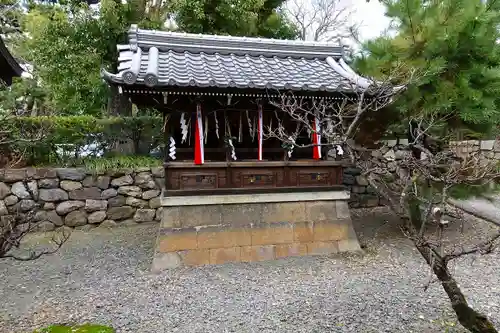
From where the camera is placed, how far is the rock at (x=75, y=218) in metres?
7.79

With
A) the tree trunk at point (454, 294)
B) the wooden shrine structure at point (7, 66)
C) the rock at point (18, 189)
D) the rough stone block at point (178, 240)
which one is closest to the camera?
the tree trunk at point (454, 294)

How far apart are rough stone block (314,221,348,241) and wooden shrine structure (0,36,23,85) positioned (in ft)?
21.7

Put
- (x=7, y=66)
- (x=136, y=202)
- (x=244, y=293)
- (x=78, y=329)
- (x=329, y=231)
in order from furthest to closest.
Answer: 1. (x=136, y=202)
2. (x=7, y=66)
3. (x=329, y=231)
4. (x=244, y=293)
5. (x=78, y=329)

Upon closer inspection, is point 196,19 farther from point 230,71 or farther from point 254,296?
point 254,296

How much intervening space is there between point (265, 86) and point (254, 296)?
9.86 feet

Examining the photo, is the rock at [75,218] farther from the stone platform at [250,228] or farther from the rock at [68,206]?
the stone platform at [250,228]

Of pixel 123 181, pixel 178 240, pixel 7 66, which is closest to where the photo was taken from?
pixel 178 240

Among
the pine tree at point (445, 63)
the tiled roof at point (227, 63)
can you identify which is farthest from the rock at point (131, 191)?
the pine tree at point (445, 63)

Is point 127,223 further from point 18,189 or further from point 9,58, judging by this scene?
point 9,58

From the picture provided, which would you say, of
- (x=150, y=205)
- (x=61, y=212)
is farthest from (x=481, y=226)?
(x=61, y=212)

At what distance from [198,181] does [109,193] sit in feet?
11.3

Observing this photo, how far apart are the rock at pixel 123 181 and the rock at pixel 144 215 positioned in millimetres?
729

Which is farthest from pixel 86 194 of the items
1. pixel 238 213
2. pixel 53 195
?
pixel 238 213

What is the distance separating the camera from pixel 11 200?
746 cm
